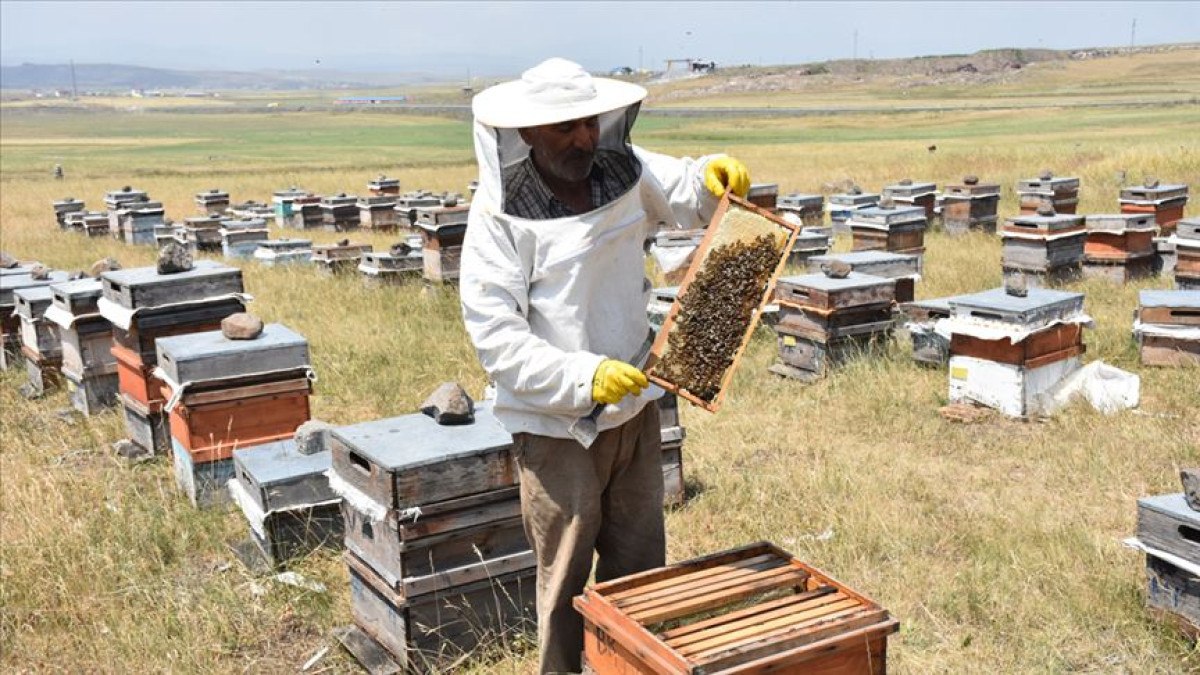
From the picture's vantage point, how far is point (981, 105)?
246ft

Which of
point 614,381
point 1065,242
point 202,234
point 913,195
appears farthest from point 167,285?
point 913,195

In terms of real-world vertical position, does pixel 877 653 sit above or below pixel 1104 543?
above

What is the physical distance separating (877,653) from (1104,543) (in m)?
3.06

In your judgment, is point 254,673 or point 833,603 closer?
point 833,603

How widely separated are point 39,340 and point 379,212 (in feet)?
39.3

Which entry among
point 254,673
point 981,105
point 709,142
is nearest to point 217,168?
point 709,142

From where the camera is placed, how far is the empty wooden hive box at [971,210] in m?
17.1

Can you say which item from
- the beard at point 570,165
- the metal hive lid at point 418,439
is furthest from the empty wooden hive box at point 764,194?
the beard at point 570,165

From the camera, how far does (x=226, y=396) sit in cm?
642

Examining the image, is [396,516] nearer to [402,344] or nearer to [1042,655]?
[1042,655]

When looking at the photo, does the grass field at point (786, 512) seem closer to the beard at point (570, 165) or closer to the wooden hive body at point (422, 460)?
the wooden hive body at point (422, 460)

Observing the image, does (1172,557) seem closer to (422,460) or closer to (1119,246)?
(422,460)

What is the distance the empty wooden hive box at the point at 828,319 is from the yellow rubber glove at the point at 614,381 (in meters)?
5.99

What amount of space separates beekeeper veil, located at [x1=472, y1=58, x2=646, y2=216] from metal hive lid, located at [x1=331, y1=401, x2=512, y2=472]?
4.20 ft
